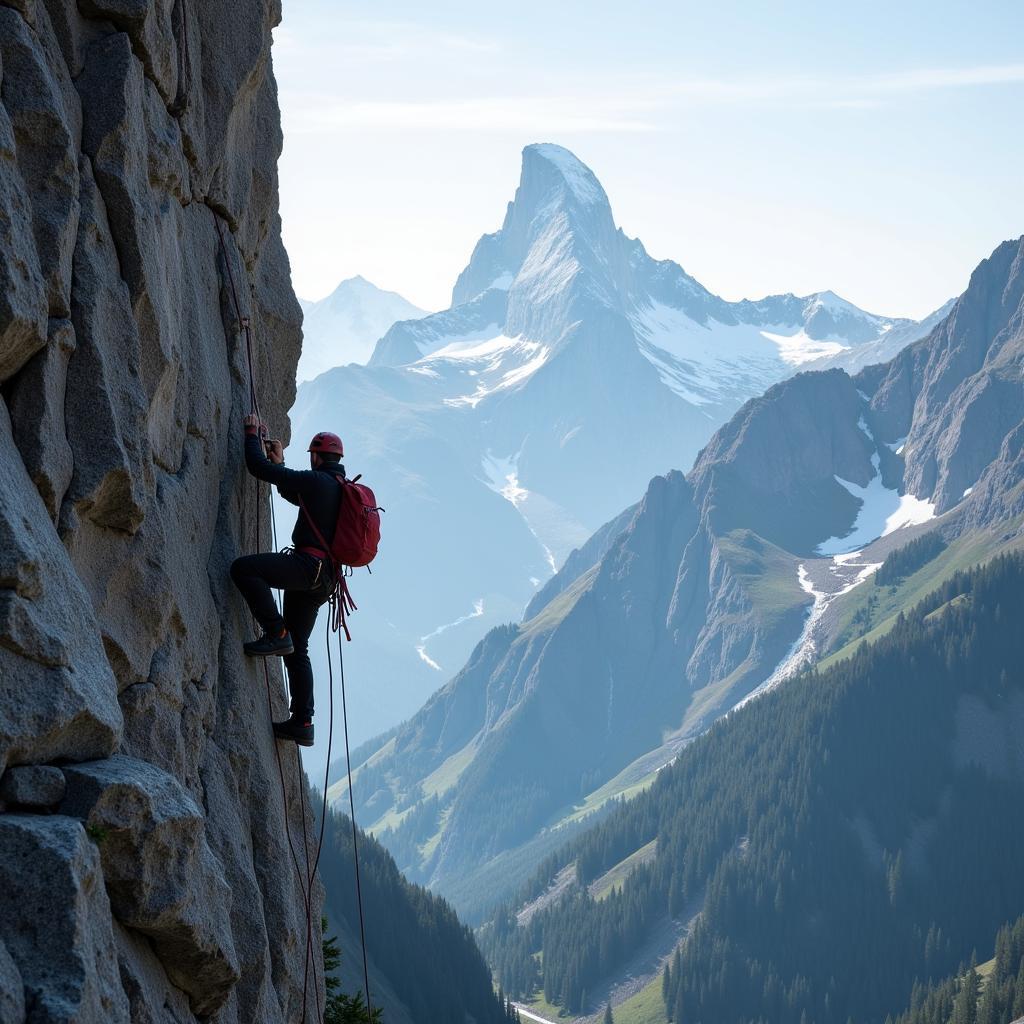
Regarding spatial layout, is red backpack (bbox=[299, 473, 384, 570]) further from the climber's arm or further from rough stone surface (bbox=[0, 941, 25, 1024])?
rough stone surface (bbox=[0, 941, 25, 1024])

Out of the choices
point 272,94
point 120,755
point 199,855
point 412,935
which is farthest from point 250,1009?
point 412,935

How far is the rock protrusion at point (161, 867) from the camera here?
1110cm

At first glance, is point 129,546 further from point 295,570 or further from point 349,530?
point 349,530

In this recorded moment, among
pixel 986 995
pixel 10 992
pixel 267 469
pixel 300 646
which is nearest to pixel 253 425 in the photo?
pixel 267 469

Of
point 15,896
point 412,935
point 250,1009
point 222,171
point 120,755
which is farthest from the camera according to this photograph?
point 412,935

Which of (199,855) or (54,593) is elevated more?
(54,593)

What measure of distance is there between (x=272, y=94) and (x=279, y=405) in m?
4.89

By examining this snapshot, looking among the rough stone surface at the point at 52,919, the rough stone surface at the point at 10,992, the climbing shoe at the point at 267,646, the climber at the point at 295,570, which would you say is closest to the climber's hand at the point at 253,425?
the climber at the point at 295,570

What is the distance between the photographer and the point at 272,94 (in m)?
22.8

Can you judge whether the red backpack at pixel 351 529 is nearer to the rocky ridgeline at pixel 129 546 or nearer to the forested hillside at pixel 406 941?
the rocky ridgeline at pixel 129 546

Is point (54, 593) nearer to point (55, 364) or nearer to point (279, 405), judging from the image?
point (55, 364)

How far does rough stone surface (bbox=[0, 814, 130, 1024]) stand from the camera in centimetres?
957

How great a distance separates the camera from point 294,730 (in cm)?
1817

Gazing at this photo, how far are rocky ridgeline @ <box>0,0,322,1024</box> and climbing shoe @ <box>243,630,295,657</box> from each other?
8.1 inches
